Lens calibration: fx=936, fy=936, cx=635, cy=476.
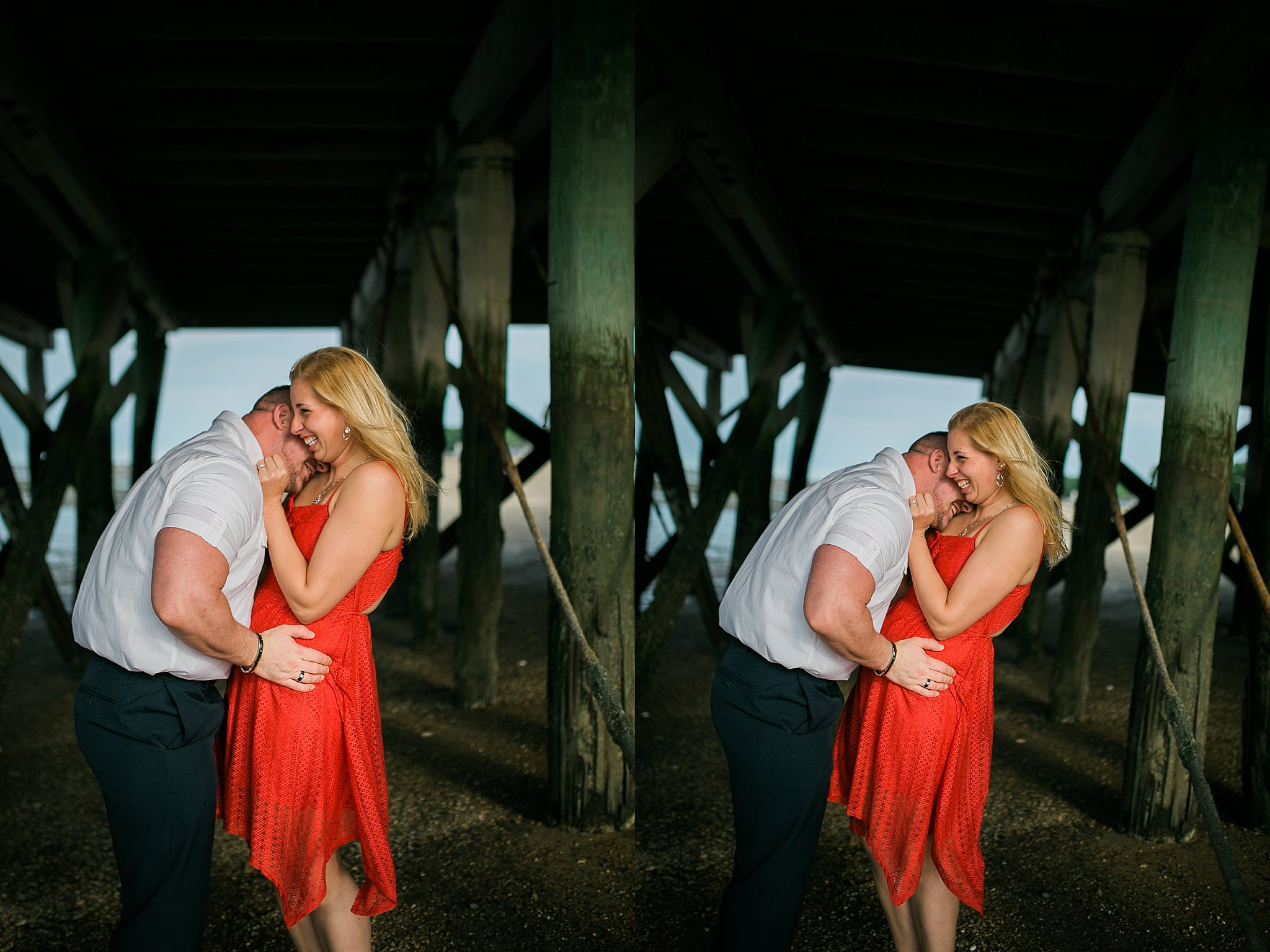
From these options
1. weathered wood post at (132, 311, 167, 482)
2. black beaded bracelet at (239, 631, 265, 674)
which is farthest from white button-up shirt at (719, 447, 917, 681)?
weathered wood post at (132, 311, 167, 482)

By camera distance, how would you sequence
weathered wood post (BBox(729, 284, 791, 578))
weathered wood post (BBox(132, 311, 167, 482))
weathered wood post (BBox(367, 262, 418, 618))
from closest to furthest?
weathered wood post (BBox(367, 262, 418, 618)) < weathered wood post (BBox(729, 284, 791, 578)) < weathered wood post (BBox(132, 311, 167, 482))

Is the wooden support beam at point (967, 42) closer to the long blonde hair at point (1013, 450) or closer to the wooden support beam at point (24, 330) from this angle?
the long blonde hair at point (1013, 450)

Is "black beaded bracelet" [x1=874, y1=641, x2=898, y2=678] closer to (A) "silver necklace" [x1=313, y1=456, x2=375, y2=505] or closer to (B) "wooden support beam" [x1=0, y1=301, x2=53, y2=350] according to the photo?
(A) "silver necklace" [x1=313, y1=456, x2=375, y2=505]

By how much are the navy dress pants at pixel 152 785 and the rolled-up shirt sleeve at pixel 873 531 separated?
153 centimetres

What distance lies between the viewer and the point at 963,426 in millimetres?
2395

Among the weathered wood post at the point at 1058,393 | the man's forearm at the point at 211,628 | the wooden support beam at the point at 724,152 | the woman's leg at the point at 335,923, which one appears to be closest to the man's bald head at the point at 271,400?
the man's forearm at the point at 211,628

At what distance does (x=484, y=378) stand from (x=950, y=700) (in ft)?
10.2

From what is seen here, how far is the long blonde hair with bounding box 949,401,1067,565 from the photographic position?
2.38 meters

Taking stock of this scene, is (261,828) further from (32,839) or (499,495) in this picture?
(499,495)

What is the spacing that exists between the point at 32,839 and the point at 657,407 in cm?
414

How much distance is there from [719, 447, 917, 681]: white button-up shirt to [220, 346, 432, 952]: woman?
0.90 metres

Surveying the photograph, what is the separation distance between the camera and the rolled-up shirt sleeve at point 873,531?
6.84 feet

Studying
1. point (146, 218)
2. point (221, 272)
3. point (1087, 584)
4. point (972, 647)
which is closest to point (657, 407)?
point (1087, 584)

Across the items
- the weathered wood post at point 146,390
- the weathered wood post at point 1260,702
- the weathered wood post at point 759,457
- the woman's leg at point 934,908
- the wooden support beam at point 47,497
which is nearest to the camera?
the woman's leg at point 934,908
